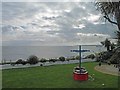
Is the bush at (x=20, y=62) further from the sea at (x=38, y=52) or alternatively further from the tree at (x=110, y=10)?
the tree at (x=110, y=10)

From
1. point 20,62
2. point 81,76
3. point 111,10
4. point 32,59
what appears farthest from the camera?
point 32,59

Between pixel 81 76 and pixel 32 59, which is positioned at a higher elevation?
pixel 32 59

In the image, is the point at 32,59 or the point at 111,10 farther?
the point at 32,59

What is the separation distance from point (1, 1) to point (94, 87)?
5.14m

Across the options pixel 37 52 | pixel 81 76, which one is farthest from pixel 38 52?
pixel 81 76

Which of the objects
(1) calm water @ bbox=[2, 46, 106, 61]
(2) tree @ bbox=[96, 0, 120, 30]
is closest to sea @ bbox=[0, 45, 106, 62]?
(1) calm water @ bbox=[2, 46, 106, 61]

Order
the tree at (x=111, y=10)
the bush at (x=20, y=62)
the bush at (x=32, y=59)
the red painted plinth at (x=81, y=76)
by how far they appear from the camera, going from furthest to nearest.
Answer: the bush at (x=32, y=59) < the bush at (x=20, y=62) < the red painted plinth at (x=81, y=76) < the tree at (x=111, y=10)

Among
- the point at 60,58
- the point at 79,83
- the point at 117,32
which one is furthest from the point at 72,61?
the point at 117,32

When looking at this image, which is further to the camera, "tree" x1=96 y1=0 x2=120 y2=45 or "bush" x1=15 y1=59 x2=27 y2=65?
"bush" x1=15 y1=59 x2=27 y2=65

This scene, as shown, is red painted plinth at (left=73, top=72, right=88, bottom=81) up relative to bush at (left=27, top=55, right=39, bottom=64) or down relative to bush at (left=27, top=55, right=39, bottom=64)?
down

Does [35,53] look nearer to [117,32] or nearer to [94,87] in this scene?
[94,87]

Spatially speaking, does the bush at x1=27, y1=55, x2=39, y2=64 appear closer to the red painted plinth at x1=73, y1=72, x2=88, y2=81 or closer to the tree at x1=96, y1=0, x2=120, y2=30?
the red painted plinth at x1=73, y1=72, x2=88, y2=81

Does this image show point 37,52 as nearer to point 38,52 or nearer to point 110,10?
point 38,52

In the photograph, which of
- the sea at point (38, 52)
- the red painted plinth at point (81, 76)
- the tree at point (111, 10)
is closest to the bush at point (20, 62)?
the sea at point (38, 52)
